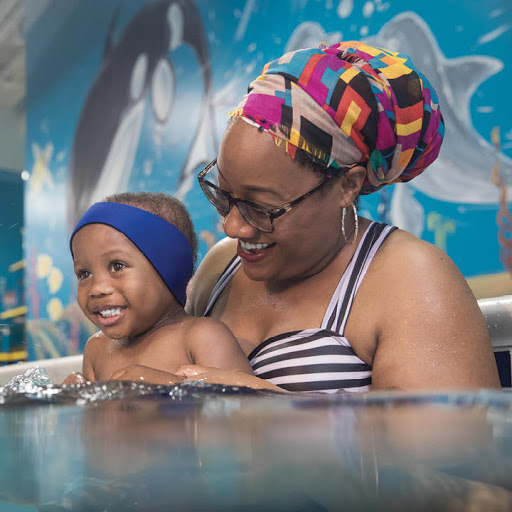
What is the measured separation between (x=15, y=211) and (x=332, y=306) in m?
1.15

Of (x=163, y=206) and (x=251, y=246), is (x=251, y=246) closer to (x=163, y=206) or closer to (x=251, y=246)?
(x=251, y=246)

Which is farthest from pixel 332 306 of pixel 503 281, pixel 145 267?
pixel 503 281

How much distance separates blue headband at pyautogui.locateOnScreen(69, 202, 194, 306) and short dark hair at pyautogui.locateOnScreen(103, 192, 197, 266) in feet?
0.18

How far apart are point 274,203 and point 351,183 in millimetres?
244

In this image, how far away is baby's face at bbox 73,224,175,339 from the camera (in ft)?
6.56

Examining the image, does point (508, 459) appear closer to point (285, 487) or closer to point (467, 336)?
point (285, 487)

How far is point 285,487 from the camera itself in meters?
0.86

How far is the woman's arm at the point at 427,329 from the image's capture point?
1562mm

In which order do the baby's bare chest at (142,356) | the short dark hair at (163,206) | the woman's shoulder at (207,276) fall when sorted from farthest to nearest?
the woman's shoulder at (207,276) < the short dark hair at (163,206) < the baby's bare chest at (142,356)

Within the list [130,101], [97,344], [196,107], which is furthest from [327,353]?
[130,101]

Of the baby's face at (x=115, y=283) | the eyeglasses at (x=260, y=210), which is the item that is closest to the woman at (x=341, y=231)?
the eyeglasses at (x=260, y=210)

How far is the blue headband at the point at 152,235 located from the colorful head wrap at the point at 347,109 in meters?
0.45

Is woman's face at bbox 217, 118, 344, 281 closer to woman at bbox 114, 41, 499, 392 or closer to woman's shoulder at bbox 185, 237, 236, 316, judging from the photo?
woman at bbox 114, 41, 499, 392

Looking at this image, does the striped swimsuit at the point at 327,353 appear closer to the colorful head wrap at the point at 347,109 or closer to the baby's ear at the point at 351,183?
the baby's ear at the point at 351,183
